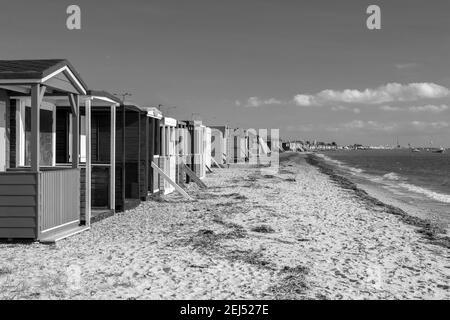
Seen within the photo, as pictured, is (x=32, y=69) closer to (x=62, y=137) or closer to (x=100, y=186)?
(x=100, y=186)

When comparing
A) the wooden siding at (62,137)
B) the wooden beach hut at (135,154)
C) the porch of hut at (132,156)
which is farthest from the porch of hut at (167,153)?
the wooden siding at (62,137)

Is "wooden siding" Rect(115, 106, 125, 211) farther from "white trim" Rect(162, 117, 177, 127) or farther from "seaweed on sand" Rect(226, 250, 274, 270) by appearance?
"seaweed on sand" Rect(226, 250, 274, 270)

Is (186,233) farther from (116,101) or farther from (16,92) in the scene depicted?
(16,92)

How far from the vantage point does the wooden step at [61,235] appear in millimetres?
8383

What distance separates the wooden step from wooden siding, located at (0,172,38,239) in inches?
12.0

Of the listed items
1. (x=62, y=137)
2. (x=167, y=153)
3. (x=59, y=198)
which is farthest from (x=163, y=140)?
(x=59, y=198)

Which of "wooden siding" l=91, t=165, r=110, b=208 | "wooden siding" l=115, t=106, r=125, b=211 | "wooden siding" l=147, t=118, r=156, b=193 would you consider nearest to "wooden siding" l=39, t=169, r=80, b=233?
"wooden siding" l=91, t=165, r=110, b=208

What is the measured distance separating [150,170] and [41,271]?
8685 mm

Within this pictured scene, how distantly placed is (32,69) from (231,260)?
4.82 meters

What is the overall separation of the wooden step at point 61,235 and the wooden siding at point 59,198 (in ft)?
0.53

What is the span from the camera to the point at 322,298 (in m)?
→ 5.93

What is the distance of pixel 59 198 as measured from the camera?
29.8 ft
